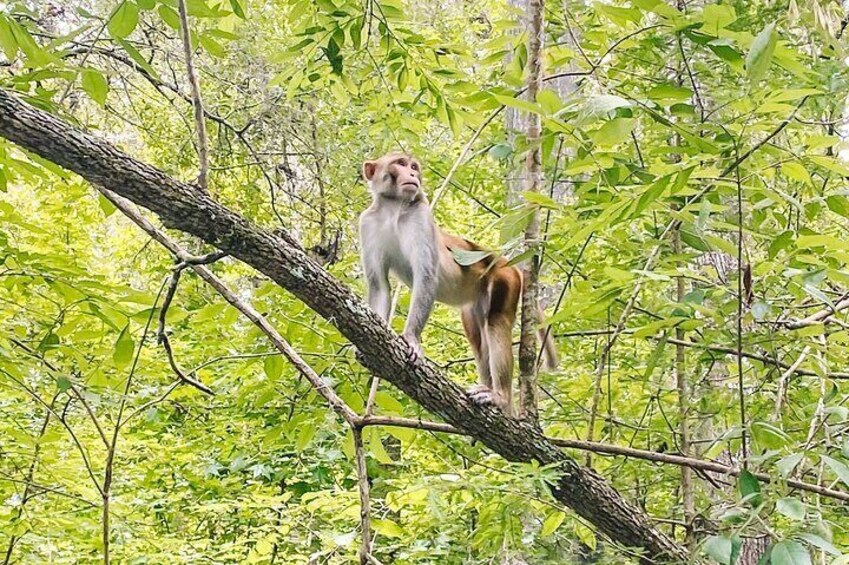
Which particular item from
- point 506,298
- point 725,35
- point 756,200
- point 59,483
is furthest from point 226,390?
point 725,35

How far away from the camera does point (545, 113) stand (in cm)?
262

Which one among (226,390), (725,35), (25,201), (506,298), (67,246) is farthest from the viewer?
(25,201)

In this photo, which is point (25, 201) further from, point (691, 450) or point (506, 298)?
point (691, 450)

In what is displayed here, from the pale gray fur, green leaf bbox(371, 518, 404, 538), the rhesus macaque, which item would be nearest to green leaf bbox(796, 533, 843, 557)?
green leaf bbox(371, 518, 404, 538)

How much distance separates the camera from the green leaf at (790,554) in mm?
2225

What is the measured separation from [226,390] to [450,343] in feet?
8.38

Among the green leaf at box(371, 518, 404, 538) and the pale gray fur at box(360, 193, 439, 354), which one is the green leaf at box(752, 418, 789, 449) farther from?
the pale gray fur at box(360, 193, 439, 354)

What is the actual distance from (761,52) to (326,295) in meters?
1.77

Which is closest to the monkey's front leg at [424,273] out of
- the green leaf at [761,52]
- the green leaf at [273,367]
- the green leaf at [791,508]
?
the green leaf at [273,367]

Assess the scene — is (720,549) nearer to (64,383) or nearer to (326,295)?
(326,295)

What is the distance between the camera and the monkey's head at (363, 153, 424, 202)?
5176 mm

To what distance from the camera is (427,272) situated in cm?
511

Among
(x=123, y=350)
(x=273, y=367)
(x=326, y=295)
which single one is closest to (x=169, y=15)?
(x=326, y=295)

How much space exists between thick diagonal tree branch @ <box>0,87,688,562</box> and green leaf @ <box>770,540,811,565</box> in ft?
3.87
